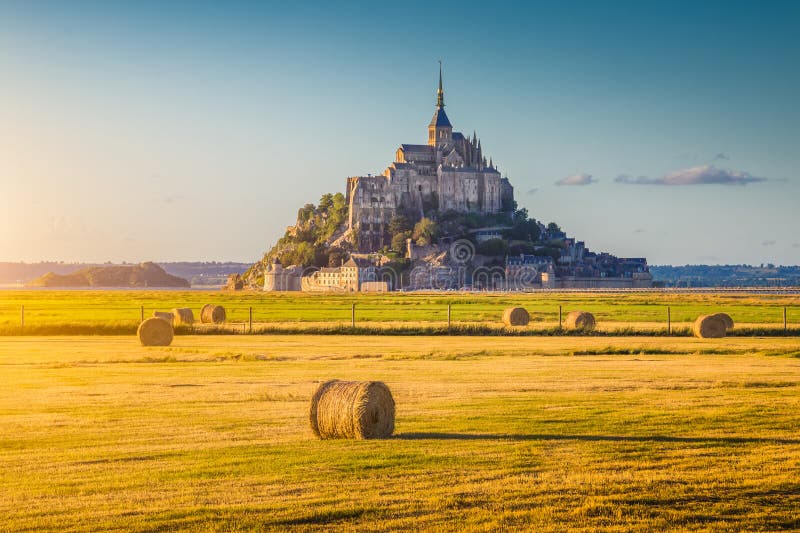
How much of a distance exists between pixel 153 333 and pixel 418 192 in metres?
147

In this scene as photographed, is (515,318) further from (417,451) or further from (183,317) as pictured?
(417,451)

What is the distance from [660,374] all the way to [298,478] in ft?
44.5

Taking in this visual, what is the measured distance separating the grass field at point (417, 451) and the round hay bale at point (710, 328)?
12.3 metres

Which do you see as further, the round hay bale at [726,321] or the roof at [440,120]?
the roof at [440,120]

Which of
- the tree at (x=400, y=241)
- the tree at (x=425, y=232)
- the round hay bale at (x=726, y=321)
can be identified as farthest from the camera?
the tree at (x=400, y=241)

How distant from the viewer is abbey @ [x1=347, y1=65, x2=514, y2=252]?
175 meters

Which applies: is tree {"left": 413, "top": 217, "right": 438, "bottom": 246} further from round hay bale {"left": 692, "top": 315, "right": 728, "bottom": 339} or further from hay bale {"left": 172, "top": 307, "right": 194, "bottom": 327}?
round hay bale {"left": 692, "top": 315, "right": 728, "bottom": 339}

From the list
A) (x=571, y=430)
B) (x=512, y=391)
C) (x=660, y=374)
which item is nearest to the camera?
(x=571, y=430)

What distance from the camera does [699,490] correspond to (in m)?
10.7

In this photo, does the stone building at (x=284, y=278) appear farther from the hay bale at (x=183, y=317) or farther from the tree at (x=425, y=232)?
the hay bale at (x=183, y=317)

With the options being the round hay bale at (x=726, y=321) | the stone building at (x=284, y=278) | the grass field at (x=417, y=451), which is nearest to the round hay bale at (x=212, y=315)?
the round hay bale at (x=726, y=321)

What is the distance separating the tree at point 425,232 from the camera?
168m

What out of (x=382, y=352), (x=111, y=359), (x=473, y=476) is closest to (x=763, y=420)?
(x=473, y=476)

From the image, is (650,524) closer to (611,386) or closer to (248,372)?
(611,386)
